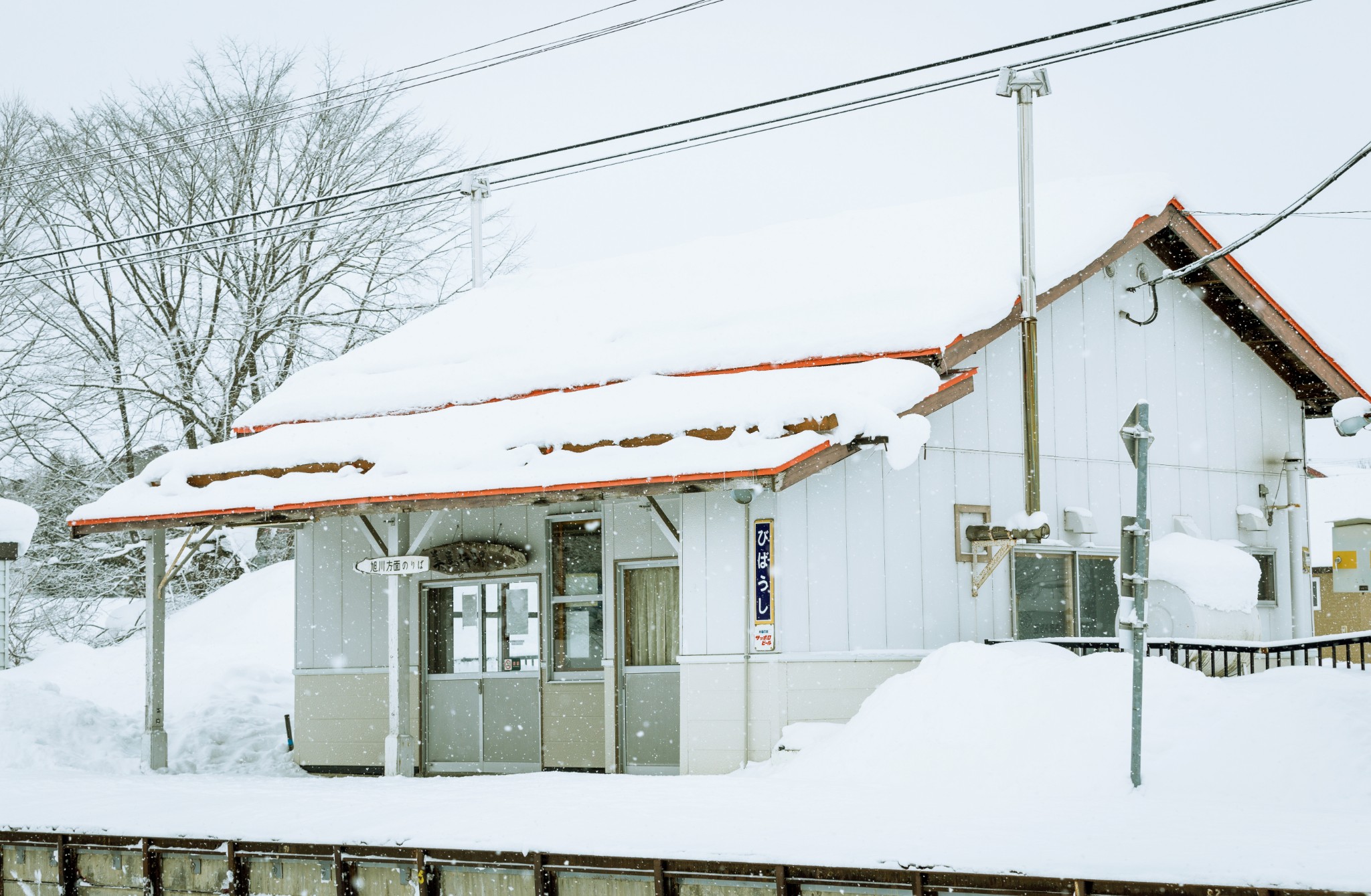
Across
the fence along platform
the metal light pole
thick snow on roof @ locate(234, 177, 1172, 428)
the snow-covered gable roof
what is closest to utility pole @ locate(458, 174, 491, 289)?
thick snow on roof @ locate(234, 177, 1172, 428)

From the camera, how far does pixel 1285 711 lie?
34.1 feet

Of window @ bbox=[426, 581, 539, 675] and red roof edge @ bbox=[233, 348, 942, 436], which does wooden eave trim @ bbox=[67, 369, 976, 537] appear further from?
window @ bbox=[426, 581, 539, 675]

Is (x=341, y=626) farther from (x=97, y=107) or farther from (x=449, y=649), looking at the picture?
(x=97, y=107)

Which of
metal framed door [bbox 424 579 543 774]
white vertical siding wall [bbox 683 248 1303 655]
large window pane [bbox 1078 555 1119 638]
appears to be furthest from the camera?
metal framed door [bbox 424 579 543 774]

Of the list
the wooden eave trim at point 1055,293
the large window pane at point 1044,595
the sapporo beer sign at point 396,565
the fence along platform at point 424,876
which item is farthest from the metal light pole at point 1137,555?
the sapporo beer sign at point 396,565

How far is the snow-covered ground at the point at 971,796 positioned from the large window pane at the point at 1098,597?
3090 millimetres

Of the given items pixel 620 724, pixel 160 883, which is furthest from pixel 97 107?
pixel 160 883

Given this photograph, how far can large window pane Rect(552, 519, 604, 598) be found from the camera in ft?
49.7

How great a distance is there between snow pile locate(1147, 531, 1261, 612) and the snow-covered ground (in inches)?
117

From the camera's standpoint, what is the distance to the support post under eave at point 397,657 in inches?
560

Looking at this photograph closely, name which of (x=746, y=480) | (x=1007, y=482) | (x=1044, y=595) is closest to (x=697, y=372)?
(x=1007, y=482)

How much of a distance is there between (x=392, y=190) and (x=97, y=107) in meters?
7.10

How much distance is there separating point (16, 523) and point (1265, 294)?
16808 mm

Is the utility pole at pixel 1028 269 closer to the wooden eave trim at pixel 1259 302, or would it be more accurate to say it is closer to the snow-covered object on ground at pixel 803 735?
the wooden eave trim at pixel 1259 302
